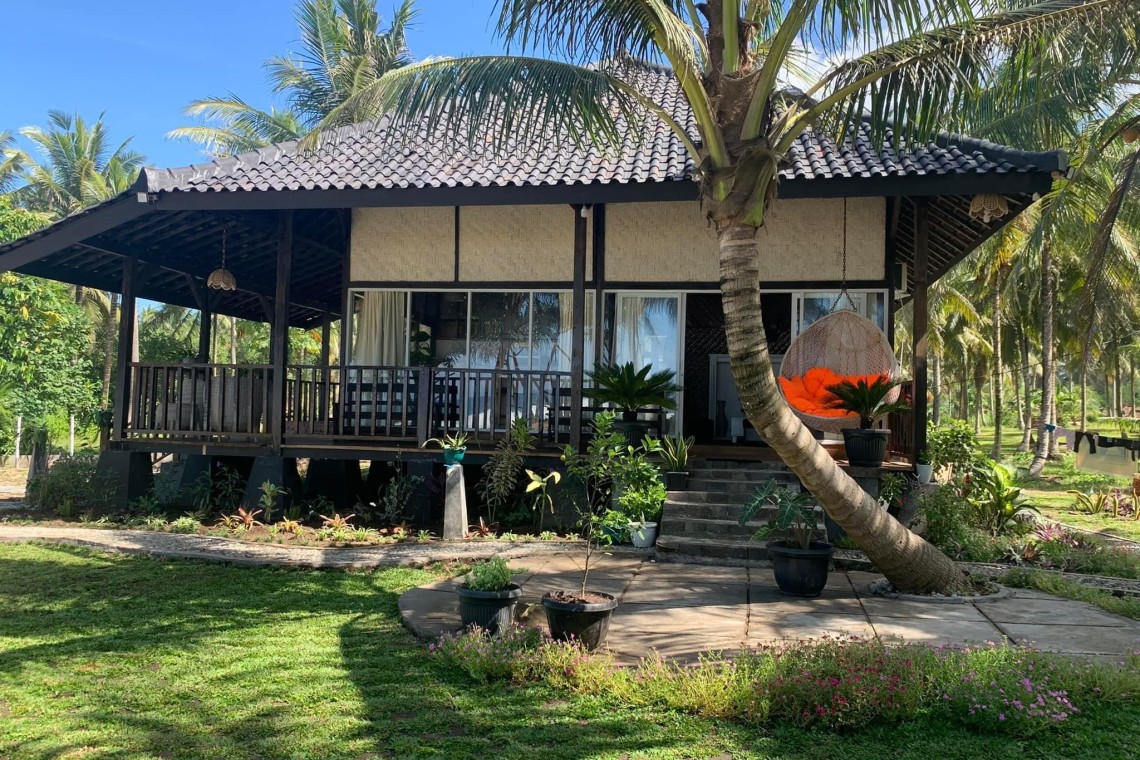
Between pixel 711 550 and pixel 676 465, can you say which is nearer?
pixel 711 550

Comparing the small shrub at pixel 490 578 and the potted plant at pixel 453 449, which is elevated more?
the potted plant at pixel 453 449

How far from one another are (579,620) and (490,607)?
1.97ft

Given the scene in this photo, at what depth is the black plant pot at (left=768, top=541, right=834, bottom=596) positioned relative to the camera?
6.50m

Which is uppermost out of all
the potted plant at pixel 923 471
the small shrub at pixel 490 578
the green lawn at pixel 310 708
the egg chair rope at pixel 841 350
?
the egg chair rope at pixel 841 350

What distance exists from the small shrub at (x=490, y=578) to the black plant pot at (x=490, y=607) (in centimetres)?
4

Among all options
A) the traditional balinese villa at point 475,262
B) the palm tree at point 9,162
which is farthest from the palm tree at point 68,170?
the traditional balinese villa at point 475,262

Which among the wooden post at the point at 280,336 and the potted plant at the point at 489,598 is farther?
the wooden post at the point at 280,336

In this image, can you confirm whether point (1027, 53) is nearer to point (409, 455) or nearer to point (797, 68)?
point (797, 68)

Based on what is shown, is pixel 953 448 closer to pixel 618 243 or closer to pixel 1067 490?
pixel 618 243

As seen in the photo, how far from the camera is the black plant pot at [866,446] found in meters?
8.76

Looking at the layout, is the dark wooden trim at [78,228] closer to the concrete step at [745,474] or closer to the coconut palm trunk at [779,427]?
the concrete step at [745,474]

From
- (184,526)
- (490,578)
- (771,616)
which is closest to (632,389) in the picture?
(771,616)

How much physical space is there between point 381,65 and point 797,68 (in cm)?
2050

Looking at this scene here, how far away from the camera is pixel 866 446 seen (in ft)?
28.8
